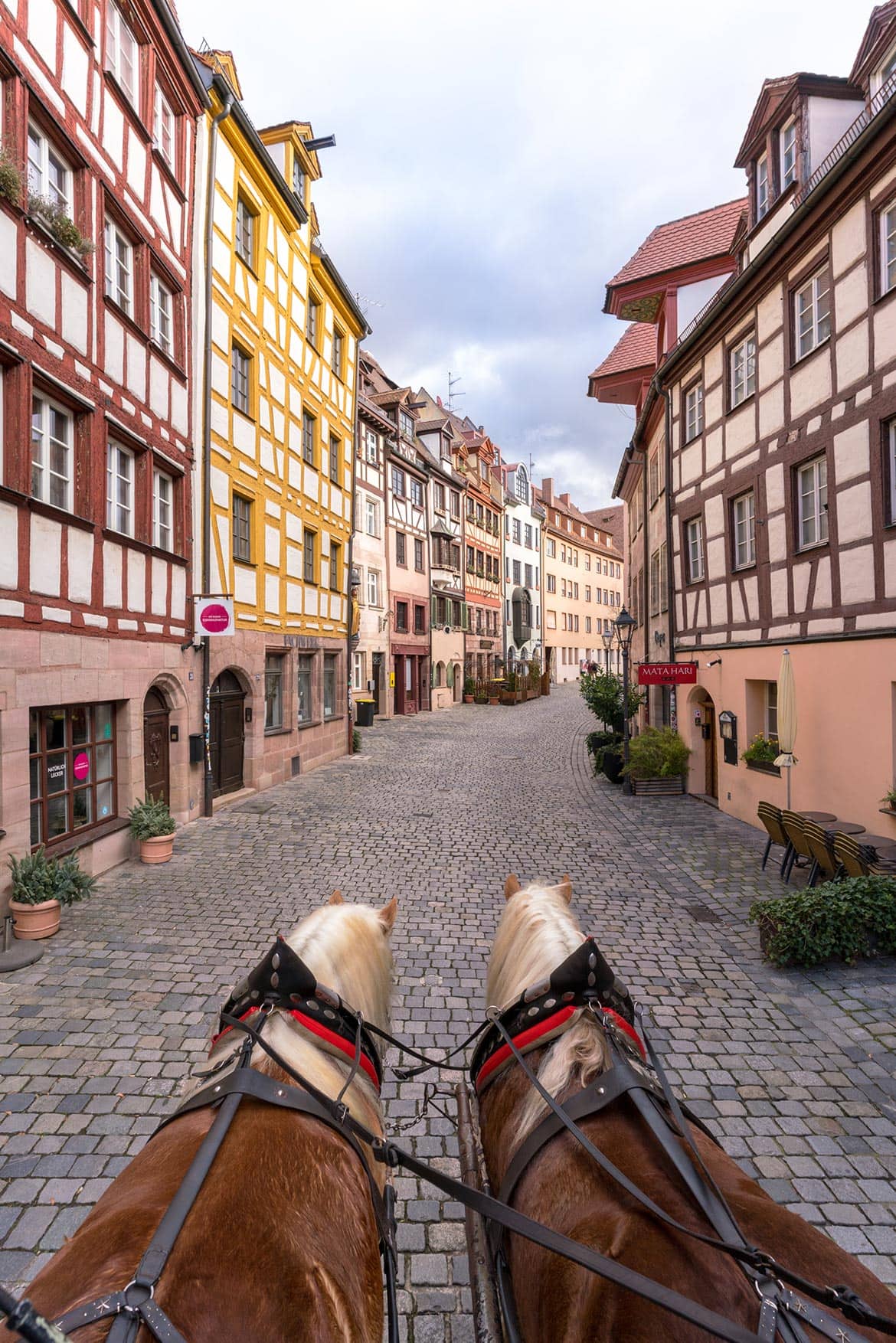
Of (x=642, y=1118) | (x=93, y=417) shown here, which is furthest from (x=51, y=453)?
(x=642, y=1118)

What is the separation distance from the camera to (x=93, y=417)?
26.1 ft

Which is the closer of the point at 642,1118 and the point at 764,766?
the point at 642,1118

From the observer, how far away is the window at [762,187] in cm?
1100

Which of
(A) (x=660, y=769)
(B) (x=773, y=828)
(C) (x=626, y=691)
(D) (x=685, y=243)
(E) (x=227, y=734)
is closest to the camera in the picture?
(B) (x=773, y=828)

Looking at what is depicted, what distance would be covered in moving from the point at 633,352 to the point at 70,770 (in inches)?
702

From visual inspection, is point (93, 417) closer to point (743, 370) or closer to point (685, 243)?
point (743, 370)

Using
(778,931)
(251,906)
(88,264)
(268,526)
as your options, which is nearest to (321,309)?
(268,526)

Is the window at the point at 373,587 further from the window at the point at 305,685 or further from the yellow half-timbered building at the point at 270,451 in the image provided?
the window at the point at 305,685

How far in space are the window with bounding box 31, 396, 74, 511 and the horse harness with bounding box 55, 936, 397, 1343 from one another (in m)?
6.69

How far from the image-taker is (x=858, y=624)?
8172 millimetres

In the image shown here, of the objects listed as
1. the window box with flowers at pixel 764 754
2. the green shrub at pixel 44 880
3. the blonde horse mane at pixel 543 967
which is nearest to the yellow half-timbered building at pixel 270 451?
the green shrub at pixel 44 880

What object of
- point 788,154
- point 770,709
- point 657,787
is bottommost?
point 657,787

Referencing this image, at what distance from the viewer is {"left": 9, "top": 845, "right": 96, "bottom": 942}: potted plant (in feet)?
20.0

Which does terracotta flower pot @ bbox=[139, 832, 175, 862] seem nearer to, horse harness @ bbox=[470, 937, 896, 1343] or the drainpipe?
the drainpipe
